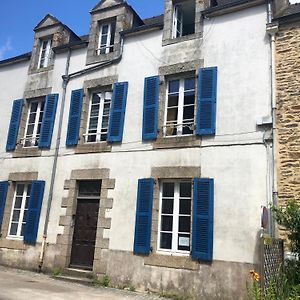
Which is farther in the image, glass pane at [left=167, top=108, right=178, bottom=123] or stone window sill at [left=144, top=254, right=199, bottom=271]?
glass pane at [left=167, top=108, right=178, bottom=123]

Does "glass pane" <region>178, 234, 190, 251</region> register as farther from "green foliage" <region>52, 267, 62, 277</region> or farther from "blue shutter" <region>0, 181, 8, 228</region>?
"blue shutter" <region>0, 181, 8, 228</region>

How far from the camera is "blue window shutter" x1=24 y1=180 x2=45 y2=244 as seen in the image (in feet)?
32.3

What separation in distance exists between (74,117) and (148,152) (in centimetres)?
264

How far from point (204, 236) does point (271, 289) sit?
205 centimetres

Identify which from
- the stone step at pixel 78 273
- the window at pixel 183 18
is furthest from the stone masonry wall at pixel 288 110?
the stone step at pixel 78 273

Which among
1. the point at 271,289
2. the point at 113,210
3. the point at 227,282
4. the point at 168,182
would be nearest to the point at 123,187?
the point at 113,210

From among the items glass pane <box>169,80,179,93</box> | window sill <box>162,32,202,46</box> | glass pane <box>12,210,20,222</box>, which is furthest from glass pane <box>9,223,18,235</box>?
window sill <box>162,32,202,46</box>

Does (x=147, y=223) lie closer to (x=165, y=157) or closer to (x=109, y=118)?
(x=165, y=157)

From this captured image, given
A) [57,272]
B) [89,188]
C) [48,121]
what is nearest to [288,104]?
[89,188]

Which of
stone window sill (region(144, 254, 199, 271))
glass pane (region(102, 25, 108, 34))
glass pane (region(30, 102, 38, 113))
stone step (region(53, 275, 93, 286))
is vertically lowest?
stone step (region(53, 275, 93, 286))

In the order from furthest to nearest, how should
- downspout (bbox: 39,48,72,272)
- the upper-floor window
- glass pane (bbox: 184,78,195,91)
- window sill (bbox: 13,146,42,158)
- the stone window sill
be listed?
the upper-floor window < window sill (bbox: 13,146,42,158) < downspout (bbox: 39,48,72,272) < glass pane (bbox: 184,78,195,91) < the stone window sill

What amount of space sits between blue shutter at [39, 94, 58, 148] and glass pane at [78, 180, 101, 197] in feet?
5.35

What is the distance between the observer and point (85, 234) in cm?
932

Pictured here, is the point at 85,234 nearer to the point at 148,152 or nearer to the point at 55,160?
the point at 55,160
